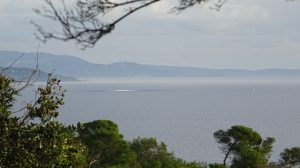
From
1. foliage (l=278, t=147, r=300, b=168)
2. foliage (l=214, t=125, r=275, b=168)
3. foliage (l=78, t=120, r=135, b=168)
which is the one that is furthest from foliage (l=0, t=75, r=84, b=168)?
foliage (l=278, t=147, r=300, b=168)

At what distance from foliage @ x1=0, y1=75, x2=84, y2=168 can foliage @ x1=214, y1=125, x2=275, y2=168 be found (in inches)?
1141

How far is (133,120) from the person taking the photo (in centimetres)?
16912

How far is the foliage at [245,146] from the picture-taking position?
1617 inches

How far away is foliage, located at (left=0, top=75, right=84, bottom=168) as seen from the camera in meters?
11.5

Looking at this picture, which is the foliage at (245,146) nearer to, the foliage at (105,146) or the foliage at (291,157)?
the foliage at (291,157)

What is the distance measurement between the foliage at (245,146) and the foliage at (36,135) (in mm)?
28974

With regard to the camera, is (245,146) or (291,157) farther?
(291,157)

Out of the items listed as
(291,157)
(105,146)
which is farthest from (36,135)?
(291,157)

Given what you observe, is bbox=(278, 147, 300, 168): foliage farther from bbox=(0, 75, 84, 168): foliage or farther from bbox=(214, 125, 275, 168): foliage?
bbox=(0, 75, 84, 168): foliage

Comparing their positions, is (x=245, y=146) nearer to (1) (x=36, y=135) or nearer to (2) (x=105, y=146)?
(2) (x=105, y=146)

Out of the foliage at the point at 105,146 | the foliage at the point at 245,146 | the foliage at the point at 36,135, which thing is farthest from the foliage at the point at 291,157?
the foliage at the point at 36,135

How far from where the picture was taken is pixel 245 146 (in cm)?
4541

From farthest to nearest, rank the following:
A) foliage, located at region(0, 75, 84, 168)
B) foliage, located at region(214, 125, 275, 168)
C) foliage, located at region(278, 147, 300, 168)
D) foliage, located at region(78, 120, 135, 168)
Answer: foliage, located at region(278, 147, 300, 168), foliage, located at region(214, 125, 275, 168), foliage, located at region(78, 120, 135, 168), foliage, located at region(0, 75, 84, 168)

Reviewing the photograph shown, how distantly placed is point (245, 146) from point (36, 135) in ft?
115
